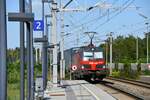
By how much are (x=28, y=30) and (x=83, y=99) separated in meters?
11.9

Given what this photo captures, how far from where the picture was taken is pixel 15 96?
11383 mm

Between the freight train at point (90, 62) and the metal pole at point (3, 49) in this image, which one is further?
the freight train at point (90, 62)

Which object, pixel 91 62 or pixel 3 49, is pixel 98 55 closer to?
pixel 91 62

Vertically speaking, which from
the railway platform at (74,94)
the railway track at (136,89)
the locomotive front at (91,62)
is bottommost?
the railway track at (136,89)

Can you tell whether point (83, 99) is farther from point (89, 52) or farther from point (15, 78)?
point (89, 52)

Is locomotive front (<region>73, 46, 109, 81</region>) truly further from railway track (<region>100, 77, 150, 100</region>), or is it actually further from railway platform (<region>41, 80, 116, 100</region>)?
railway platform (<region>41, 80, 116, 100</region>)

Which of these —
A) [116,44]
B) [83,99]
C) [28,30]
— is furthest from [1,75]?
[116,44]

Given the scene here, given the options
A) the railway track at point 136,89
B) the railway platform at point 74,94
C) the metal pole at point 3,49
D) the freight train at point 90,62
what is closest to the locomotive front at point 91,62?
the freight train at point 90,62

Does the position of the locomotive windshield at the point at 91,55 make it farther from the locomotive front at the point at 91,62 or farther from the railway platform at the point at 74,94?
the railway platform at the point at 74,94

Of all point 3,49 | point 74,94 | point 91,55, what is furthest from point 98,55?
point 3,49

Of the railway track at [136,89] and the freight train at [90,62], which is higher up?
the freight train at [90,62]

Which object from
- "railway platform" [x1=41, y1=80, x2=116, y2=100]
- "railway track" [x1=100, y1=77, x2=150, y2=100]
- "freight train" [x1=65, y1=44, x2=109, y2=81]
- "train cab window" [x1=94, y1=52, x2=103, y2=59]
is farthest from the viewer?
"train cab window" [x1=94, y1=52, x2=103, y2=59]

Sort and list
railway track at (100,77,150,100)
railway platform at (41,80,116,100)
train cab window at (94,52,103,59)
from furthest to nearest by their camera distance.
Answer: train cab window at (94,52,103,59) < railway track at (100,77,150,100) < railway platform at (41,80,116,100)

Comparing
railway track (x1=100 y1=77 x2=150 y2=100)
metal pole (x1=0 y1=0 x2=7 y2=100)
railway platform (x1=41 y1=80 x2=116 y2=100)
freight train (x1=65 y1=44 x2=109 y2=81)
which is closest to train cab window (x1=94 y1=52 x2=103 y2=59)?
freight train (x1=65 y1=44 x2=109 y2=81)
